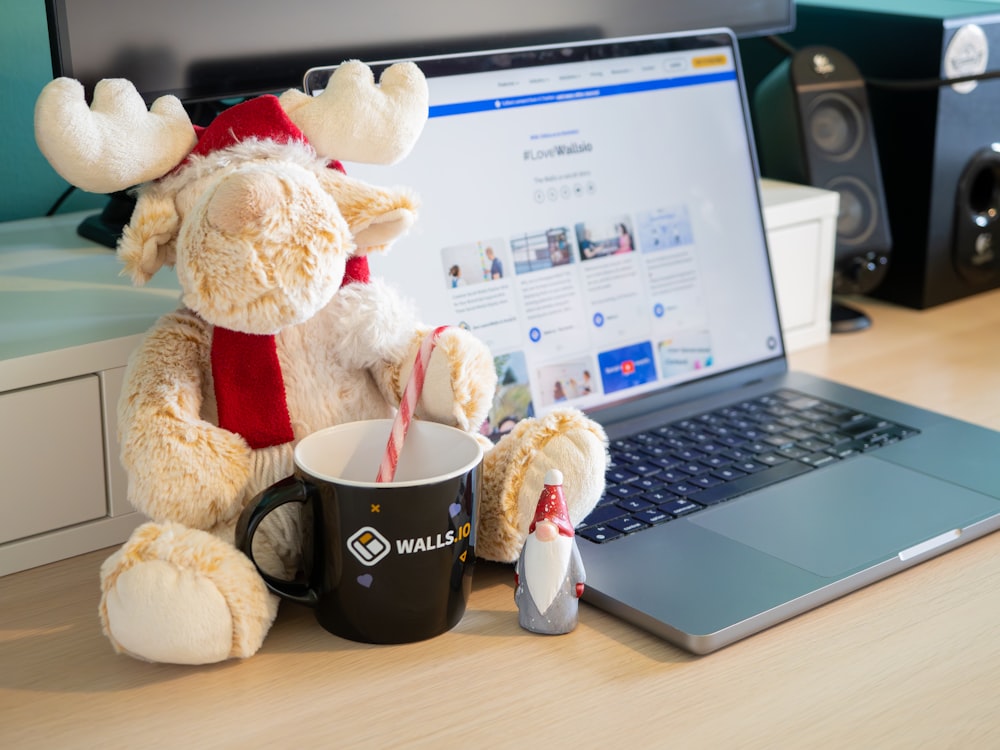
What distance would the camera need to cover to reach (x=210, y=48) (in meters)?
0.80

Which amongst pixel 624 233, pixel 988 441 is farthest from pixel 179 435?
pixel 988 441

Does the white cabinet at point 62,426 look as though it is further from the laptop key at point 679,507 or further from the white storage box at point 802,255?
the white storage box at point 802,255

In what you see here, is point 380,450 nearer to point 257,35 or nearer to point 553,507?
point 553,507

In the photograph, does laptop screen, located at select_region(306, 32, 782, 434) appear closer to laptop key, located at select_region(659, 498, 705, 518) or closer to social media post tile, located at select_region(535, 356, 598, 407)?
social media post tile, located at select_region(535, 356, 598, 407)

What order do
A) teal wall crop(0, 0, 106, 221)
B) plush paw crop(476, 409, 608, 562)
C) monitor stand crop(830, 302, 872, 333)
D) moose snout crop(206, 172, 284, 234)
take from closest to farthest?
1. moose snout crop(206, 172, 284, 234)
2. plush paw crop(476, 409, 608, 562)
3. teal wall crop(0, 0, 106, 221)
4. monitor stand crop(830, 302, 872, 333)

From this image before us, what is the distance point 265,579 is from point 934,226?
88 centimetres

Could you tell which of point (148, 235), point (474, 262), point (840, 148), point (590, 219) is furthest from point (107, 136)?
point (840, 148)

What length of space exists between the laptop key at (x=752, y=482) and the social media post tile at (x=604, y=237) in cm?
22

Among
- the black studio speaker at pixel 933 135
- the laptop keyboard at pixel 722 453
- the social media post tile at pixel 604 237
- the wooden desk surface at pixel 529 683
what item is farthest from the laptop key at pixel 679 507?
the black studio speaker at pixel 933 135

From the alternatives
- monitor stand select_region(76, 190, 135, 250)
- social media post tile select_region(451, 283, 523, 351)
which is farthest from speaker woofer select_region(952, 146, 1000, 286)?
monitor stand select_region(76, 190, 135, 250)

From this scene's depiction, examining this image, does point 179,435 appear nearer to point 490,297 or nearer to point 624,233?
point 490,297

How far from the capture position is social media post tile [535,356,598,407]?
2.80 ft

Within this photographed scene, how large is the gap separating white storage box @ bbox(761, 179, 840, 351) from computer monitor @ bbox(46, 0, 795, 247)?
0.23 metres

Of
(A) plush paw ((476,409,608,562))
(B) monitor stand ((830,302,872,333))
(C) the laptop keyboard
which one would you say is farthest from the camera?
(B) monitor stand ((830,302,872,333))
